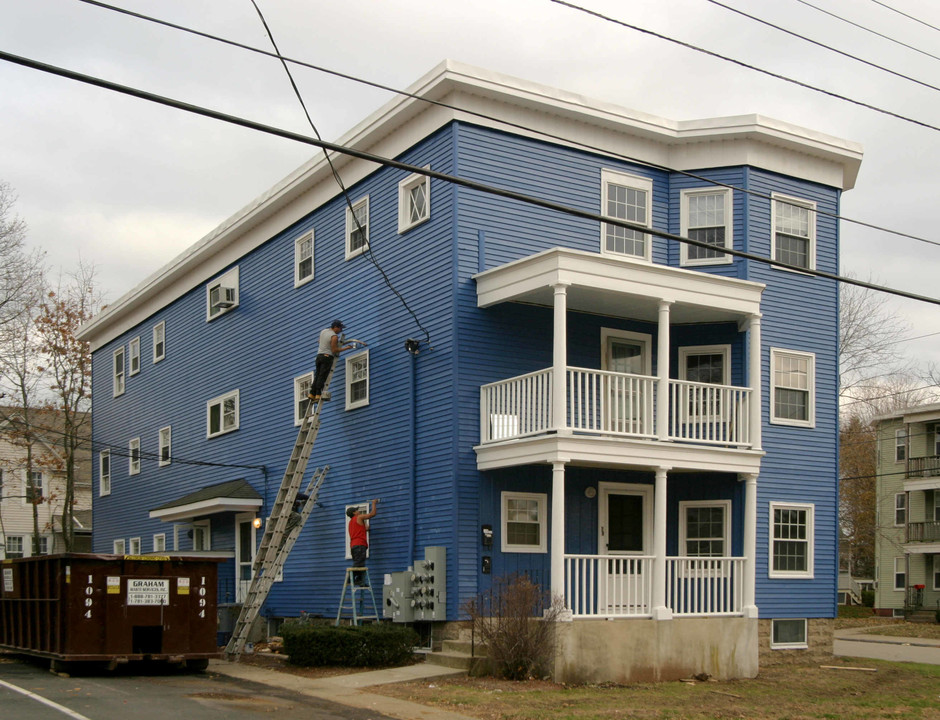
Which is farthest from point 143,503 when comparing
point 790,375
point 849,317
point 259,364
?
point 849,317

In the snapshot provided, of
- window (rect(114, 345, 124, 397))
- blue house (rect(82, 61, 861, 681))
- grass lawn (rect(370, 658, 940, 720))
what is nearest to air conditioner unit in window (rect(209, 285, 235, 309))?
blue house (rect(82, 61, 861, 681))

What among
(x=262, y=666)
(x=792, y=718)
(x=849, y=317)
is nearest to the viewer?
(x=792, y=718)

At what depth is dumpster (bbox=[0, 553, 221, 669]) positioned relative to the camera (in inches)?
659

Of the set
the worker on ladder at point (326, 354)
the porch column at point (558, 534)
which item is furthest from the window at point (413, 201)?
the porch column at point (558, 534)

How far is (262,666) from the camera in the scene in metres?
18.9

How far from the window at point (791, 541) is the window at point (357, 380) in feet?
27.0

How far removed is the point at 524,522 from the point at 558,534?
211cm

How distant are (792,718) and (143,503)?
2367 centimetres

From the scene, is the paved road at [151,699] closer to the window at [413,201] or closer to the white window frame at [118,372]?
the window at [413,201]

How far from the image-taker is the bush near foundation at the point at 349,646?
703 inches

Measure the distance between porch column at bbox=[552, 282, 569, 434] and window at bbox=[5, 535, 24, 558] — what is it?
129 ft

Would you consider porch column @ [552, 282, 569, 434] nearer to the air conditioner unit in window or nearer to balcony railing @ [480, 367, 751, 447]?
balcony railing @ [480, 367, 751, 447]

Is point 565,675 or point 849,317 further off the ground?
A: point 849,317

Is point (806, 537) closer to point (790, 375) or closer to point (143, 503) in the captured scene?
point (790, 375)
